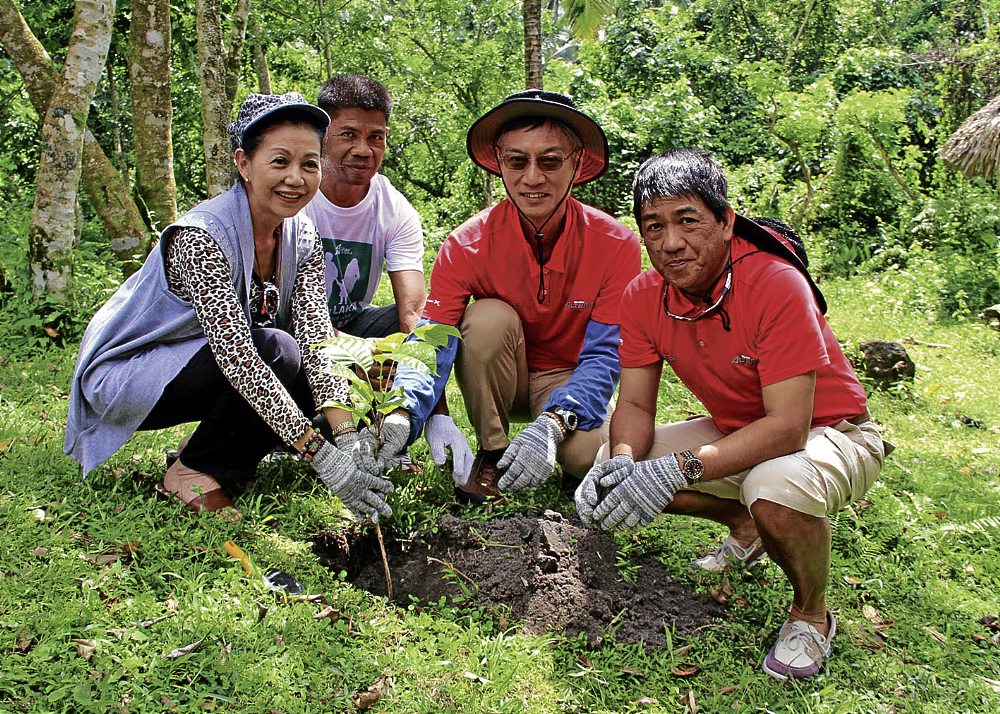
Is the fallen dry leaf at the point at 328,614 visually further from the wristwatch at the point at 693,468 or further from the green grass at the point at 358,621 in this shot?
the wristwatch at the point at 693,468

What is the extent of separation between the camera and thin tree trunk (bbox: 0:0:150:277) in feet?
18.4

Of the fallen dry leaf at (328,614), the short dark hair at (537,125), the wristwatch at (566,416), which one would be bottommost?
the fallen dry leaf at (328,614)

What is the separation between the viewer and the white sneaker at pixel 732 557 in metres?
3.36

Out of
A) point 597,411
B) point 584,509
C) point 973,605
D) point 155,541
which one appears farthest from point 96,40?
point 973,605

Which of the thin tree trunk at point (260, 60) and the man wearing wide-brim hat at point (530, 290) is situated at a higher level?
the thin tree trunk at point (260, 60)

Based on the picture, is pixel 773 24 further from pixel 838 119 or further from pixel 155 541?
pixel 155 541

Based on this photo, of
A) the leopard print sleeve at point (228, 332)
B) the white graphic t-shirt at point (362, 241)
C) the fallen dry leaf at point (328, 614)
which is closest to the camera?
the fallen dry leaf at point (328, 614)

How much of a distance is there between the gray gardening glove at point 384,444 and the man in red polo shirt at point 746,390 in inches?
30.6

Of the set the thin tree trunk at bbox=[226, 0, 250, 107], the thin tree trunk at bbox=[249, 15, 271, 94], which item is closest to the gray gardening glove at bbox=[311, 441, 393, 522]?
the thin tree trunk at bbox=[226, 0, 250, 107]

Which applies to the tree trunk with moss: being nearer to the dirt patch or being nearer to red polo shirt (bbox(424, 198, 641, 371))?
red polo shirt (bbox(424, 198, 641, 371))

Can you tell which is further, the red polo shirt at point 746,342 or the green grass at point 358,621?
the red polo shirt at point 746,342

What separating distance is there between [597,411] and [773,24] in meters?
15.6

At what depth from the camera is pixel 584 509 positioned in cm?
294

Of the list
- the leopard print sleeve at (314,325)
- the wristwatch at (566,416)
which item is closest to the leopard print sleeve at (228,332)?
the leopard print sleeve at (314,325)
